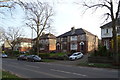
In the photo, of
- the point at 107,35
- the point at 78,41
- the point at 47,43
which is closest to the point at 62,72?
the point at 107,35

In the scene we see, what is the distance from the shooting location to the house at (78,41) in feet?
190

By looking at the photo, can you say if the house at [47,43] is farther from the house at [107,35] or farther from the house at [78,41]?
the house at [107,35]

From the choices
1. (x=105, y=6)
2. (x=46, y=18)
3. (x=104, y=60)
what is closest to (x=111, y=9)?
(x=105, y=6)

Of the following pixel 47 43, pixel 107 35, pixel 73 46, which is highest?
pixel 107 35

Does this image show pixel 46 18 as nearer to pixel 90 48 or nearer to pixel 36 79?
pixel 90 48

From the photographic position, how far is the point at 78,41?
195ft

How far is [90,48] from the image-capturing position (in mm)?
60031

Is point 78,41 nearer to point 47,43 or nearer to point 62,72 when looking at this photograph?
point 47,43

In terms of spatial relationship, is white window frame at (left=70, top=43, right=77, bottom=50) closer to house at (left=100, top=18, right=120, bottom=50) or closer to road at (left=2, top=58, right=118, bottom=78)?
house at (left=100, top=18, right=120, bottom=50)

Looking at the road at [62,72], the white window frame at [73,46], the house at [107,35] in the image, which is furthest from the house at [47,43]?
the road at [62,72]

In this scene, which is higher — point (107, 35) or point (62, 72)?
point (107, 35)

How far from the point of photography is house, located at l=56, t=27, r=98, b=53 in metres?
57.8

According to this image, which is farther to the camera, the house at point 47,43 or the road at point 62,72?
the house at point 47,43

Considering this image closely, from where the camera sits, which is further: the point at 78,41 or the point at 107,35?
the point at 78,41
